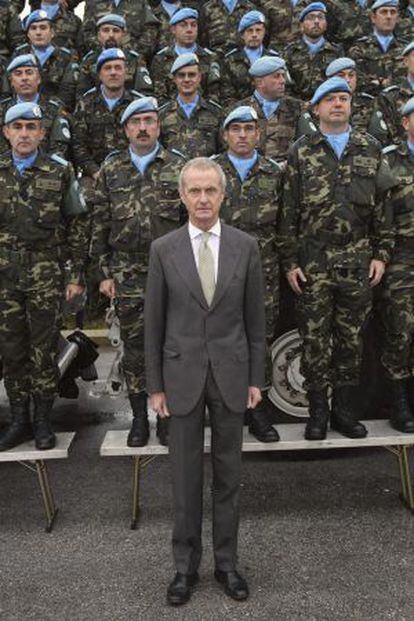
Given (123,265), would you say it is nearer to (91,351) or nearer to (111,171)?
(111,171)

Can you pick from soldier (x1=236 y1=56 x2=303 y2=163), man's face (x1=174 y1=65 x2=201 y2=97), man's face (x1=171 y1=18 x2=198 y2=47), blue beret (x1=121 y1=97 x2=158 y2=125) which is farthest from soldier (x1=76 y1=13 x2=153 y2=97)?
blue beret (x1=121 y1=97 x2=158 y2=125)

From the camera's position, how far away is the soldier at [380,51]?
25.6ft

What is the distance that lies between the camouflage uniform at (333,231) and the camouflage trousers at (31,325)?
1415mm

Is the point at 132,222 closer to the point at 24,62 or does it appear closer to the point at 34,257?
the point at 34,257

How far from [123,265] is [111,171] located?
57 cm

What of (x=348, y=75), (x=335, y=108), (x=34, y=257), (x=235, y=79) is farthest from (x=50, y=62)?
(x=335, y=108)

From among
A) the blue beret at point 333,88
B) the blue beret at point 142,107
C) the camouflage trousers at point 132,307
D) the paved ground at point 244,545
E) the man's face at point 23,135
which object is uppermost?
the blue beret at point 333,88

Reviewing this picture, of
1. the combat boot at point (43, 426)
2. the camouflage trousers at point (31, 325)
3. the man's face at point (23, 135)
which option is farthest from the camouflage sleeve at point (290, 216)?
the combat boot at point (43, 426)

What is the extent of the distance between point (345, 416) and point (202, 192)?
78.4 inches

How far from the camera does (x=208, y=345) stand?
3.36 m

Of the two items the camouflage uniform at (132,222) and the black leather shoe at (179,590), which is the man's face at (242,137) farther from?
the black leather shoe at (179,590)

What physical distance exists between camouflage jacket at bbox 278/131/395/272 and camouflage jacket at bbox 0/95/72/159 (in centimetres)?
303

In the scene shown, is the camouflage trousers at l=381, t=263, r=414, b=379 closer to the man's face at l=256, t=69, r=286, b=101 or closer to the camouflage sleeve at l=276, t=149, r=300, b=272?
the camouflage sleeve at l=276, t=149, r=300, b=272

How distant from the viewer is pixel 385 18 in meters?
7.89
